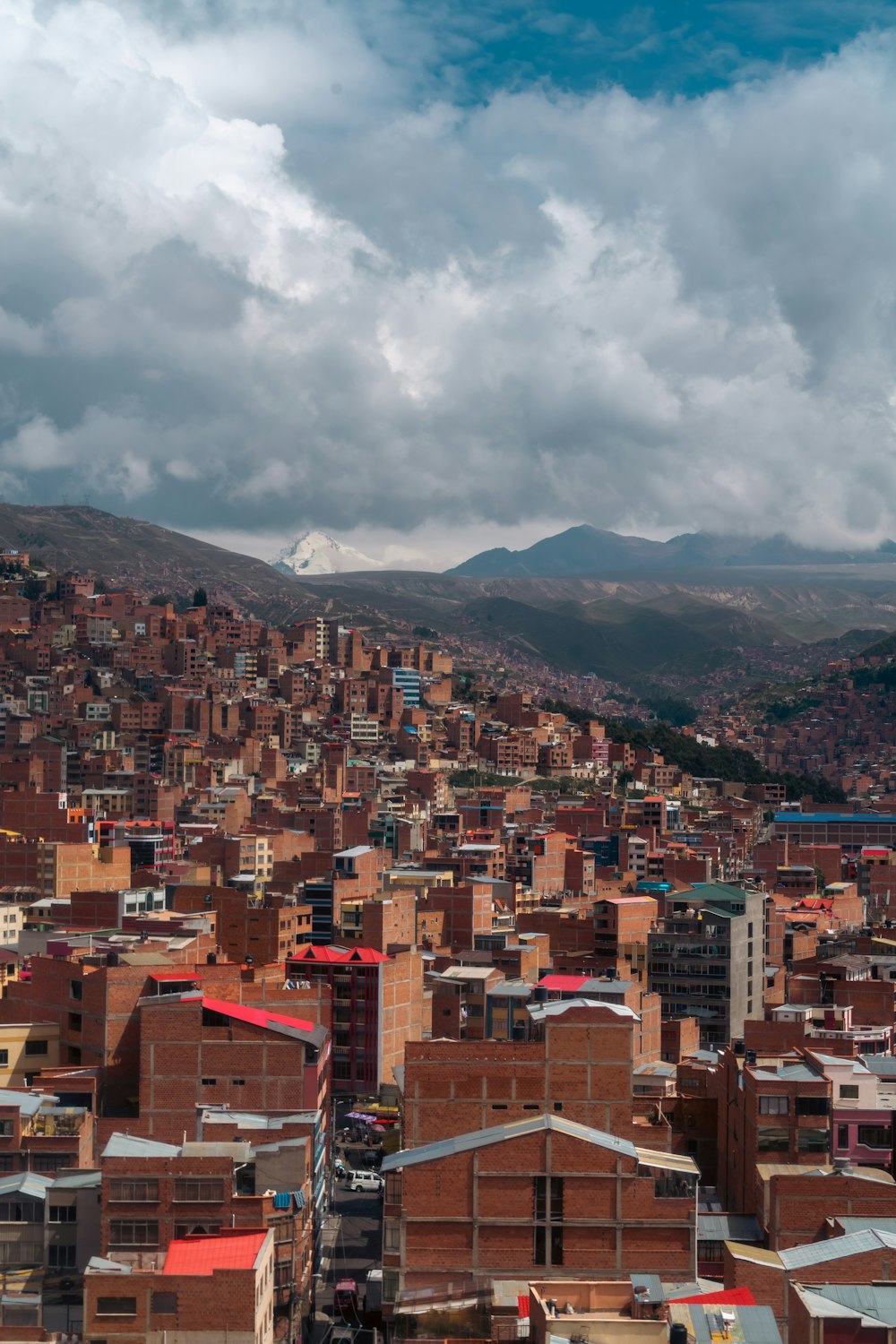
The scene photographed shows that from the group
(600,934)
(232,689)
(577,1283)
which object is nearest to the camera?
(577,1283)

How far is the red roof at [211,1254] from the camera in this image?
1870cm

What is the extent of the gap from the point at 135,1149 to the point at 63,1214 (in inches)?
41.6

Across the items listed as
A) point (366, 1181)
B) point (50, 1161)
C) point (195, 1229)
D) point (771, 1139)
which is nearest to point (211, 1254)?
point (195, 1229)

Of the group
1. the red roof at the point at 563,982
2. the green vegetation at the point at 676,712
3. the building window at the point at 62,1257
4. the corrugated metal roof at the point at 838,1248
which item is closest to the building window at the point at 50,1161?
the building window at the point at 62,1257

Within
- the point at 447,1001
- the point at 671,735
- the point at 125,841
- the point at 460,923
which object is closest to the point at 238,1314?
the point at 447,1001

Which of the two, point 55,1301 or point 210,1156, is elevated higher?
point 210,1156

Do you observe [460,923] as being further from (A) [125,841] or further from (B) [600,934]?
(A) [125,841]

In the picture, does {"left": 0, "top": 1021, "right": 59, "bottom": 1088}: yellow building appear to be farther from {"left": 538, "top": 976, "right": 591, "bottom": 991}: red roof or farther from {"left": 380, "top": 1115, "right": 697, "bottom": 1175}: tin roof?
{"left": 538, "top": 976, "right": 591, "bottom": 991}: red roof

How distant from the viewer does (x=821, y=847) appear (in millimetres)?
78250

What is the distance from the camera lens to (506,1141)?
67.2 ft

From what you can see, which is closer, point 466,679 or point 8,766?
point 8,766

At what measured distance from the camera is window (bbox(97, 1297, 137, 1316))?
1836cm

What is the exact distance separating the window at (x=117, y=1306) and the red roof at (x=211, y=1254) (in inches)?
16.0

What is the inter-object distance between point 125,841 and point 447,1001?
28957 mm
